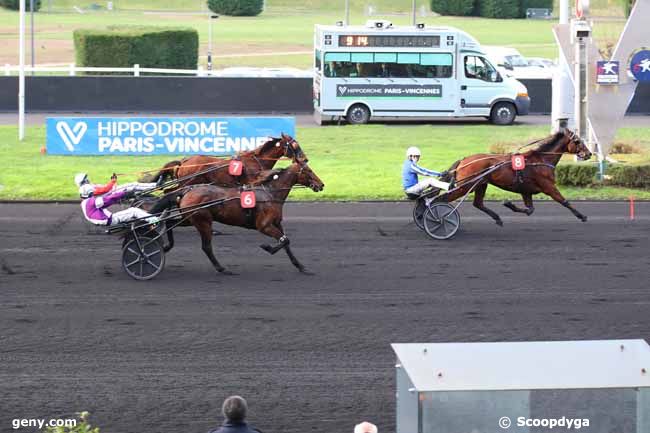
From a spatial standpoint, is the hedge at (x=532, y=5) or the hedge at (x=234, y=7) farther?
the hedge at (x=532, y=5)

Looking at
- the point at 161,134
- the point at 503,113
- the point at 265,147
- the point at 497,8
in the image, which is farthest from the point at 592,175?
the point at 497,8

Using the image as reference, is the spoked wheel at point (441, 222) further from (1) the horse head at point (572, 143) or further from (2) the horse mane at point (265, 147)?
(2) the horse mane at point (265, 147)

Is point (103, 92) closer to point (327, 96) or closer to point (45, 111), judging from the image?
point (45, 111)

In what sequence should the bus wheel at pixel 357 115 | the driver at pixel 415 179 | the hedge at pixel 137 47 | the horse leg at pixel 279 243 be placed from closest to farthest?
the horse leg at pixel 279 243 < the driver at pixel 415 179 < the bus wheel at pixel 357 115 < the hedge at pixel 137 47

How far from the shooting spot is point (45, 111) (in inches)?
1267

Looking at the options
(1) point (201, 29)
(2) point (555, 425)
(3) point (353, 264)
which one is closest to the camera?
(2) point (555, 425)

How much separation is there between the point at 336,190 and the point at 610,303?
339 inches

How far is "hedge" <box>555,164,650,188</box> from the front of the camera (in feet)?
68.0

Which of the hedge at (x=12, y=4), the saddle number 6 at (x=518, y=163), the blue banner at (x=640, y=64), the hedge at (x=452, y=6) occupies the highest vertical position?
the hedge at (x=452, y=6)

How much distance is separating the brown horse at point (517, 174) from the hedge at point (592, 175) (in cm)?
423

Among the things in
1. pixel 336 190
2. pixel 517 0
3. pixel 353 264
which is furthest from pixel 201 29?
→ pixel 353 264

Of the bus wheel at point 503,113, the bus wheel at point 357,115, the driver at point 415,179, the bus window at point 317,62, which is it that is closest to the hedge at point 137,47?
the bus window at point 317,62

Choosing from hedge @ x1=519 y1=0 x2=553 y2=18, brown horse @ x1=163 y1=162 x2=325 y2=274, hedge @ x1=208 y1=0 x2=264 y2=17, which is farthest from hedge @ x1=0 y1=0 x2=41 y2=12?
brown horse @ x1=163 y1=162 x2=325 y2=274

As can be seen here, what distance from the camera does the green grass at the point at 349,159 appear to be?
800 inches
